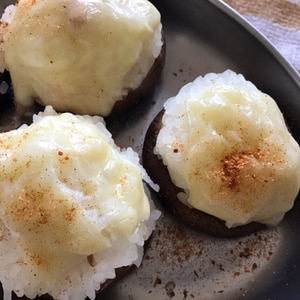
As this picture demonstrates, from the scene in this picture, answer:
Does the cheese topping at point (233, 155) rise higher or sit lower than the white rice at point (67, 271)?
higher

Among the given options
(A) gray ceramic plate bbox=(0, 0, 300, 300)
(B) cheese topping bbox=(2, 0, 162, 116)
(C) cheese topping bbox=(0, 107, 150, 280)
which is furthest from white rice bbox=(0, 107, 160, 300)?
(B) cheese topping bbox=(2, 0, 162, 116)

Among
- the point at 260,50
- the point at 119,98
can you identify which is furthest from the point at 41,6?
the point at 260,50

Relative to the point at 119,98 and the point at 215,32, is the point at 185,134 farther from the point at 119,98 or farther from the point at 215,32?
the point at 215,32

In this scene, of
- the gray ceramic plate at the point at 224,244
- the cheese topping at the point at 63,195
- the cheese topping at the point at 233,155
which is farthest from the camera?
the gray ceramic plate at the point at 224,244

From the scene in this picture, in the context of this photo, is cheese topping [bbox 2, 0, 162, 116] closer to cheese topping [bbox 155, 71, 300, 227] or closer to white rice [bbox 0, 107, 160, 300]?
cheese topping [bbox 155, 71, 300, 227]

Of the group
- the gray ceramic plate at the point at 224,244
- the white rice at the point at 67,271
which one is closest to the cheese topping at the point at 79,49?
the gray ceramic plate at the point at 224,244

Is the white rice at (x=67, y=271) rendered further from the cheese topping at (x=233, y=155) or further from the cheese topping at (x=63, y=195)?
the cheese topping at (x=233, y=155)
